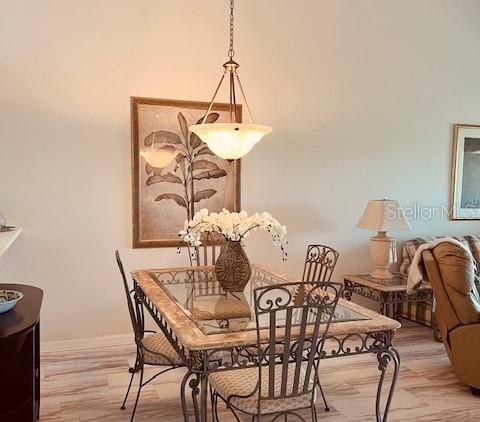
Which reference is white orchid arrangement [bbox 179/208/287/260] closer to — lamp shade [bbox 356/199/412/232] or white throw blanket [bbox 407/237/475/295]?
white throw blanket [bbox 407/237/475/295]

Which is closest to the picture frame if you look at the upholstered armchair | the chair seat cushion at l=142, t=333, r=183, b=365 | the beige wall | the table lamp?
the beige wall

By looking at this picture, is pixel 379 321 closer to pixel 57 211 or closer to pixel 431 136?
pixel 57 211

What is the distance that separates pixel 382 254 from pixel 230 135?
2324 mm

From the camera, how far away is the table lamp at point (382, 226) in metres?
4.44

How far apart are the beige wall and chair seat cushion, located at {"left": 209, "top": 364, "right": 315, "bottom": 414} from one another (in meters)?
2.01

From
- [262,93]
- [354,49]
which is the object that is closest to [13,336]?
[262,93]

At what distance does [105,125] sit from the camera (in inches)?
161

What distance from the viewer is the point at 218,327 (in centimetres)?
227

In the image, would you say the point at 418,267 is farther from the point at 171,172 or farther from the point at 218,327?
the point at 171,172

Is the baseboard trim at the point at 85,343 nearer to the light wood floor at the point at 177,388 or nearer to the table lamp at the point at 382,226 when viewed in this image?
the light wood floor at the point at 177,388

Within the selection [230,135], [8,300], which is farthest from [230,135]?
[8,300]

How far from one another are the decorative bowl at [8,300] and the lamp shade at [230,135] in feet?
4.18

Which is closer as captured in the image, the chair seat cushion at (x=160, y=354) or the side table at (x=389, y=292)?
the chair seat cushion at (x=160, y=354)

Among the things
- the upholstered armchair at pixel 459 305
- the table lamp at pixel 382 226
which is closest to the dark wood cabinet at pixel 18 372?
the upholstered armchair at pixel 459 305
